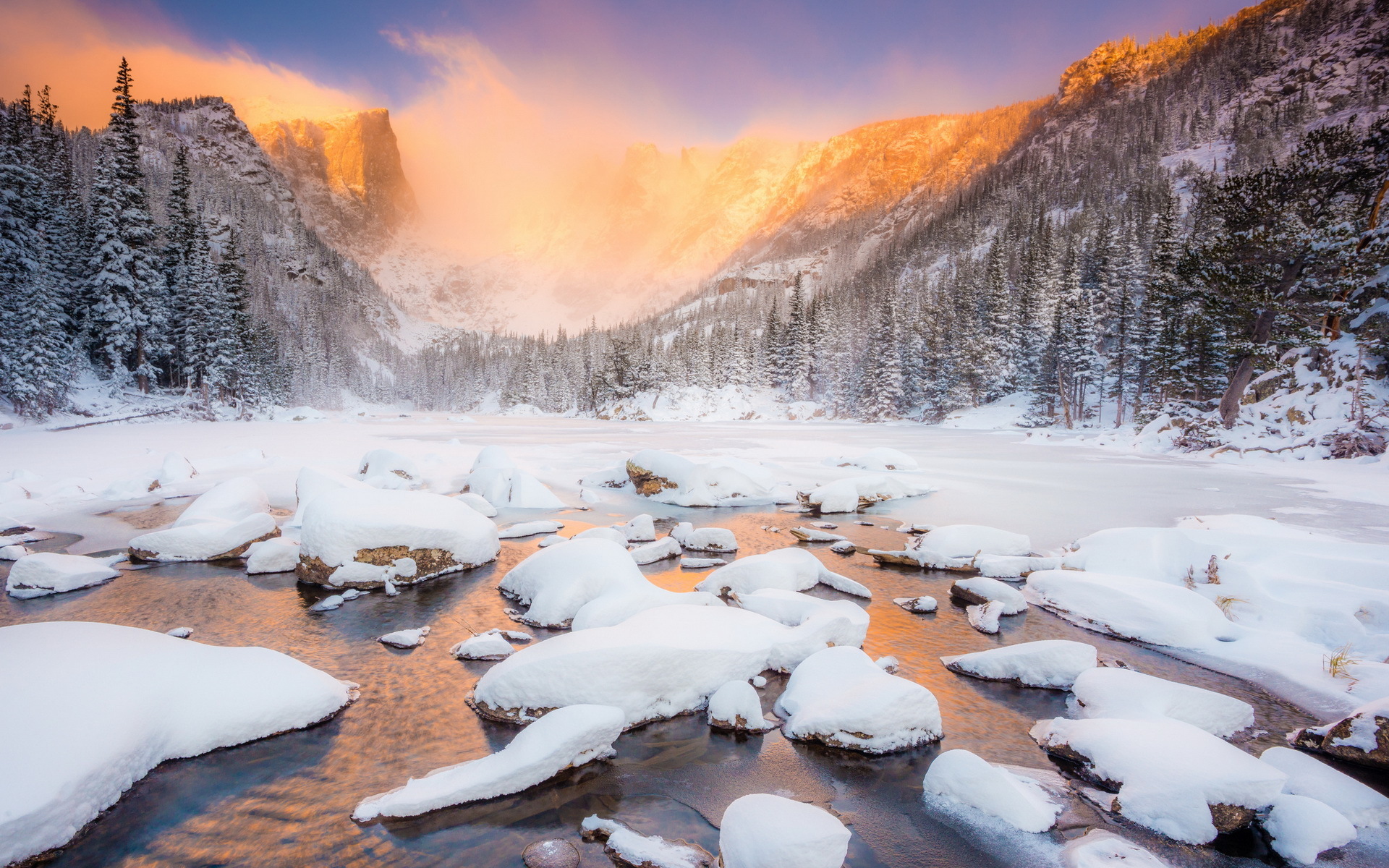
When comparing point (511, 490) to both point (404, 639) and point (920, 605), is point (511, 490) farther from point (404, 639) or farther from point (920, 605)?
point (920, 605)

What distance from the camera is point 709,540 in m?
11.6

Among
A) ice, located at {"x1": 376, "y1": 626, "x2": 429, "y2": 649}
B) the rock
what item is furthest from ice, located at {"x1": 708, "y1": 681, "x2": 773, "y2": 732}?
ice, located at {"x1": 376, "y1": 626, "x2": 429, "y2": 649}

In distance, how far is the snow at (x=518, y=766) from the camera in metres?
4.16

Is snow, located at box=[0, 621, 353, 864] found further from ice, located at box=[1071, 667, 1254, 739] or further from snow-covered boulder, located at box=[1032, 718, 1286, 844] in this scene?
ice, located at box=[1071, 667, 1254, 739]

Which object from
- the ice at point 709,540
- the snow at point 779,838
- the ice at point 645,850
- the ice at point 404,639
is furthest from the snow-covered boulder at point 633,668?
the ice at point 709,540

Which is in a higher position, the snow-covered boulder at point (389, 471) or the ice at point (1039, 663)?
the snow-covered boulder at point (389, 471)

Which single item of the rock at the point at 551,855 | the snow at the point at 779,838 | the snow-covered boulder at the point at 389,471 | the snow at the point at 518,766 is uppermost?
the snow-covered boulder at the point at 389,471

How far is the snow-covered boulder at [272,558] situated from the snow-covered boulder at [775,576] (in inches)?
310

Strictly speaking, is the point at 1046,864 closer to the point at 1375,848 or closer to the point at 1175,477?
the point at 1375,848

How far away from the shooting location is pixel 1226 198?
25312mm

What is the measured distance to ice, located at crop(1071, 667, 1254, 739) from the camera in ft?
16.8

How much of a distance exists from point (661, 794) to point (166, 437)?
118 feet

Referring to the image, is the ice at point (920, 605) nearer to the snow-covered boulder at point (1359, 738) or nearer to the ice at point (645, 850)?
the snow-covered boulder at point (1359, 738)

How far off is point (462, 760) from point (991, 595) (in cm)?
790
